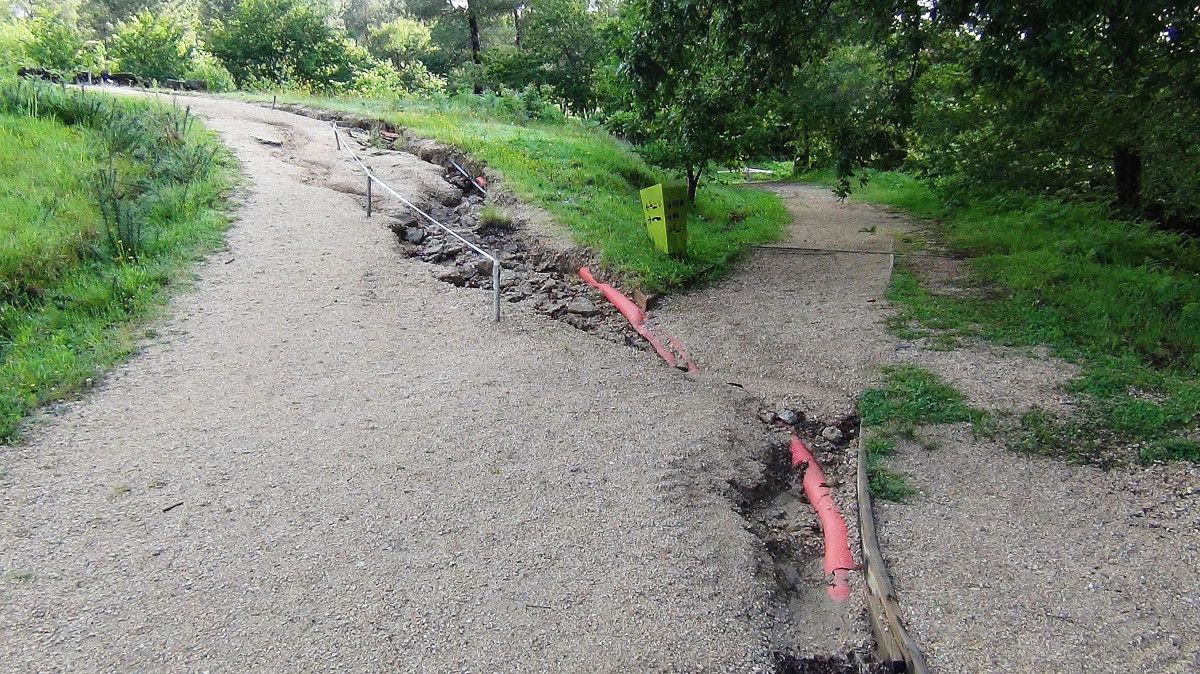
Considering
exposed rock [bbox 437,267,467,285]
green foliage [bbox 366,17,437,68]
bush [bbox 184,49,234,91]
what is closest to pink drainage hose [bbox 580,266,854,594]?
exposed rock [bbox 437,267,467,285]

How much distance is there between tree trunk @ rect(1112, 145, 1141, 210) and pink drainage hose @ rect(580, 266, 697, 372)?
790 cm

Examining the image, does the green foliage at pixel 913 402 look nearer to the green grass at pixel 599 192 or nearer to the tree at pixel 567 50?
the green grass at pixel 599 192

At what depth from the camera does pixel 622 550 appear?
12.4 ft

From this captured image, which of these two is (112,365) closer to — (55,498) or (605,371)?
(55,498)

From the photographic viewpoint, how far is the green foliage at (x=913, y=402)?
17.1ft

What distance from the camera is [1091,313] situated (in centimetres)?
687

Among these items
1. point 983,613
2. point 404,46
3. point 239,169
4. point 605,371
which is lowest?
point 983,613

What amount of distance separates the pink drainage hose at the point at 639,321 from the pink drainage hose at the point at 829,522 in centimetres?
152

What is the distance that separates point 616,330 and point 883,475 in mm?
3116

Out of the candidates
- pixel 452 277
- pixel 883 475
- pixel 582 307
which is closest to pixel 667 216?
pixel 582 307

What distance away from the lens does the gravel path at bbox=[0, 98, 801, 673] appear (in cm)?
312

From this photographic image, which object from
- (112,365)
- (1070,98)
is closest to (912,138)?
(1070,98)

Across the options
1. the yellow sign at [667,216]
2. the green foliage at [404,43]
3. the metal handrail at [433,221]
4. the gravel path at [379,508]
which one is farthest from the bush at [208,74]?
the gravel path at [379,508]

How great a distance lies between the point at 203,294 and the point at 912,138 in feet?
44.4
